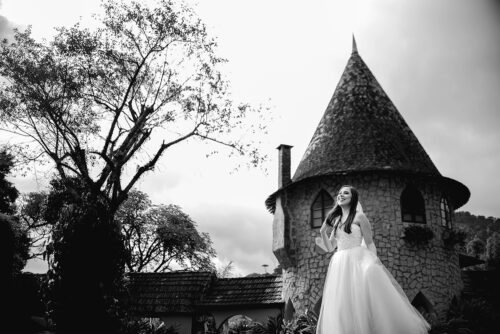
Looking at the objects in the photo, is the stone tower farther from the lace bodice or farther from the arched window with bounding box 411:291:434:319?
the lace bodice

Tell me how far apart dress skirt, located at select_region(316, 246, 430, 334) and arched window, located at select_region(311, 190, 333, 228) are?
10.8 meters

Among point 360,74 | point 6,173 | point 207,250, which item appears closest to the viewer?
point 360,74

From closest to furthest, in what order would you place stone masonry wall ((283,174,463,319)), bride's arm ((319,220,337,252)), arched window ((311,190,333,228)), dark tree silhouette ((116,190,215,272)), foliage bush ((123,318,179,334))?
1. bride's arm ((319,220,337,252))
2. foliage bush ((123,318,179,334))
3. stone masonry wall ((283,174,463,319))
4. arched window ((311,190,333,228))
5. dark tree silhouette ((116,190,215,272))

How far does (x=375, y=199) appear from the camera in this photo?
15.5m

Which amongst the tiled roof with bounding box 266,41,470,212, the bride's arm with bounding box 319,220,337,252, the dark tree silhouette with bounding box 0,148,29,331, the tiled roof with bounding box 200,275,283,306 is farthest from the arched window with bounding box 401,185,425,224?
the dark tree silhouette with bounding box 0,148,29,331

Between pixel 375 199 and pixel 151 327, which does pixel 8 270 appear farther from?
pixel 375 199

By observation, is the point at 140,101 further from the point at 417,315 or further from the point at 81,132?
the point at 417,315

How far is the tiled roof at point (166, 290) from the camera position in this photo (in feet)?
60.0

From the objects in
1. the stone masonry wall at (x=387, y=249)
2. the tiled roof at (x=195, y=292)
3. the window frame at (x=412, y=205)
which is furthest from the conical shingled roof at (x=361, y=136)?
the tiled roof at (x=195, y=292)

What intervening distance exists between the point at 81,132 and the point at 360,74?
40.0 ft

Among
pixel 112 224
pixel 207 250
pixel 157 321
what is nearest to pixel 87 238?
pixel 112 224

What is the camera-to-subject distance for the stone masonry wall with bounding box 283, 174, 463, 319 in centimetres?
1492

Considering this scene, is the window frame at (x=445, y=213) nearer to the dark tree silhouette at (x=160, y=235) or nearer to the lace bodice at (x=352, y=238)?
the lace bodice at (x=352, y=238)

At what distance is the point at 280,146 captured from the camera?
18.8 metres
